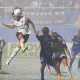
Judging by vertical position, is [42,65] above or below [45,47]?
below

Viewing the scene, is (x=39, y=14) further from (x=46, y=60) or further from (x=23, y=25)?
(x=46, y=60)

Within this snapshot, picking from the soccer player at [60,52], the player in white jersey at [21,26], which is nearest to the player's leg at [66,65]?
the soccer player at [60,52]

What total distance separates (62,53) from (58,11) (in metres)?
0.74

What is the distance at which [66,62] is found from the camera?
3038cm

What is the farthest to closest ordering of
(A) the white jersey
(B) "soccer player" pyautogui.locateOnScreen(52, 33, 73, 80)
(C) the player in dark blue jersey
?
1. (B) "soccer player" pyautogui.locateOnScreen(52, 33, 73, 80)
2. (C) the player in dark blue jersey
3. (A) the white jersey

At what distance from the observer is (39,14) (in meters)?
30.5

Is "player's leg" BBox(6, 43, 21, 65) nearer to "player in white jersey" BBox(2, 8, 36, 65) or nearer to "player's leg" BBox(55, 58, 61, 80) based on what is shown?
"player in white jersey" BBox(2, 8, 36, 65)

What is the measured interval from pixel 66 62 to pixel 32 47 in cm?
65

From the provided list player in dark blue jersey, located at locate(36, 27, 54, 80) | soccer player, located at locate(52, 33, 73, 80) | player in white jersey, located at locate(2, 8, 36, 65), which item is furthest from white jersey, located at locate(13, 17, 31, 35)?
soccer player, located at locate(52, 33, 73, 80)

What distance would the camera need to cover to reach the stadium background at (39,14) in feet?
99.7

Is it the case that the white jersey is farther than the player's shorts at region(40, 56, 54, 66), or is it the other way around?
the player's shorts at region(40, 56, 54, 66)

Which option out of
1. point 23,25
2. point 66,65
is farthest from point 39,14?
point 66,65

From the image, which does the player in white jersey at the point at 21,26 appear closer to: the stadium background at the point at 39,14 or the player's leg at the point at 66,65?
the stadium background at the point at 39,14

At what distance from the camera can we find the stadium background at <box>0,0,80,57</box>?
30.4 m
